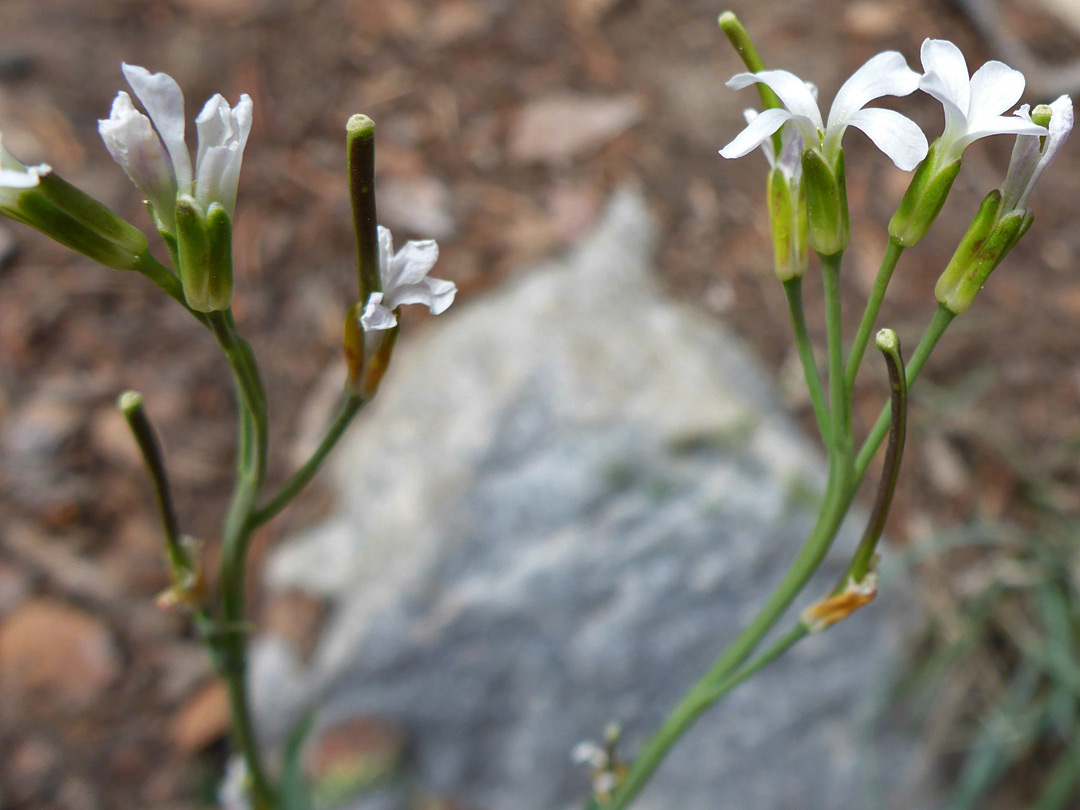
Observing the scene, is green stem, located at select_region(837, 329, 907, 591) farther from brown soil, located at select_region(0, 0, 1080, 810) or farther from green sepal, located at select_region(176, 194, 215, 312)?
brown soil, located at select_region(0, 0, 1080, 810)

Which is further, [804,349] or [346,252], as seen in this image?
[346,252]

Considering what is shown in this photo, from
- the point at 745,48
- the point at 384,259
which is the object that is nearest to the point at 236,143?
the point at 384,259

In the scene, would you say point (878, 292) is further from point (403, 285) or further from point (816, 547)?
point (403, 285)

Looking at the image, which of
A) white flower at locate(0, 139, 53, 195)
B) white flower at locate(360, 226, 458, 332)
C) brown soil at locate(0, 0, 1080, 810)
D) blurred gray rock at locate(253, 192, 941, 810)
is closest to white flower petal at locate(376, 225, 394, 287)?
white flower at locate(360, 226, 458, 332)

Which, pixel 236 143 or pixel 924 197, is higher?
pixel 236 143

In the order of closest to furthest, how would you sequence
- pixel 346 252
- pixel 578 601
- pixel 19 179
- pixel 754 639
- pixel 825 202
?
1. pixel 19 179
2. pixel 825 202
3. pixel 754 639
4. pixel 578 601
5. pixel 346 252

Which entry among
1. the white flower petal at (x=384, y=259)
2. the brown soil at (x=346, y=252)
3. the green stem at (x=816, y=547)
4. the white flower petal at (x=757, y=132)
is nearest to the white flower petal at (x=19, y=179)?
the white flower petal at (x=384, y=259)
